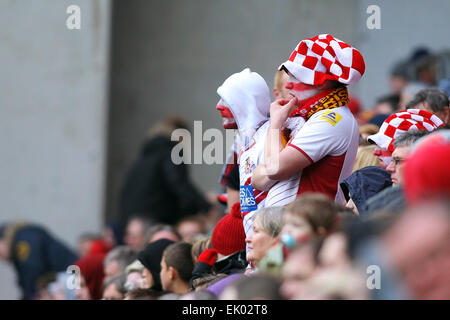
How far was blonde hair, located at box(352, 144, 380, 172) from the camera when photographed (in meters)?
4.75

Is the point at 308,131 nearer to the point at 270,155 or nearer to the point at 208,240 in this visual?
the point at 270,155

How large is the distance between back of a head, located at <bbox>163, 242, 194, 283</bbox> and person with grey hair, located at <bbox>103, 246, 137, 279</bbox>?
1083mm

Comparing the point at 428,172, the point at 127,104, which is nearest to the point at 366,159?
the point at 428,172

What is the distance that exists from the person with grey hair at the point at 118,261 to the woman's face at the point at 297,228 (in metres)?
2.94

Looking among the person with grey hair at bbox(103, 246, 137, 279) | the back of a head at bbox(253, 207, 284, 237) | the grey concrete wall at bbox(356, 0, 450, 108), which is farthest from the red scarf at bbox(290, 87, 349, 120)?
the grey concrete wall at bbox(356, 0, 450, 108)

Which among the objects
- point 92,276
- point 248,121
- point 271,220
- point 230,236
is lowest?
point 92,276

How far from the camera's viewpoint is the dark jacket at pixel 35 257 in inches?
305

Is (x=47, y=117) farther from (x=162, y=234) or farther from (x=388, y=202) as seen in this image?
(x=388, y=202)

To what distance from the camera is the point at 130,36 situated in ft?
39.0

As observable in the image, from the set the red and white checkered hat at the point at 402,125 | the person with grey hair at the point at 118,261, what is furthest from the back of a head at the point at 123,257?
the red and white checkered hat at the point at 402,125

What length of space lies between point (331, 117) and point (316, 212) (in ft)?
2.87

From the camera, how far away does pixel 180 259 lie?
492cm

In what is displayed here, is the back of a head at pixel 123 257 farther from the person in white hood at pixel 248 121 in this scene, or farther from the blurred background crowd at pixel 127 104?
the person in white hood at pixel 248 121

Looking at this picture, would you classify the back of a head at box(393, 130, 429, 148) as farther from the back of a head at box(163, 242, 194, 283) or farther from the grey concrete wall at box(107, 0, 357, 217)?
the grey concrete wall at box(107, 0, 357, 217)
